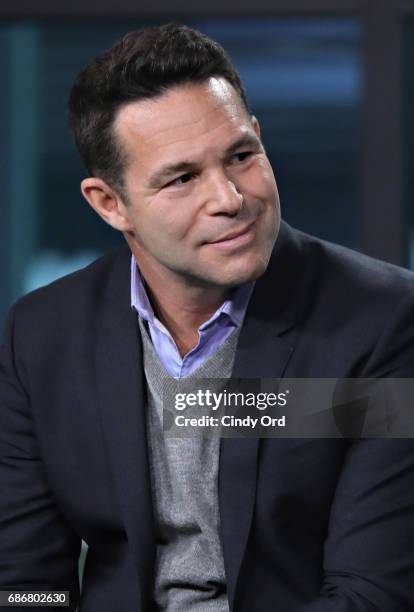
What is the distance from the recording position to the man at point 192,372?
1.45 m

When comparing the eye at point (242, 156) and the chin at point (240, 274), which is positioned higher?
the eye at point (242, 156)

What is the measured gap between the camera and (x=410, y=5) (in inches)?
111

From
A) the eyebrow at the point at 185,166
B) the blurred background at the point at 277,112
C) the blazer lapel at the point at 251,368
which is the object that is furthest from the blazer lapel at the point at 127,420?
the blurred background at the point at 277,112

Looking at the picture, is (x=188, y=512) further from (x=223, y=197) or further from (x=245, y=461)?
(x=223, y=197)

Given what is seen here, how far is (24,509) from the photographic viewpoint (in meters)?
1.61


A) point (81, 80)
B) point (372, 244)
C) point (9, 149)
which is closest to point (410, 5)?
point (372, 244)

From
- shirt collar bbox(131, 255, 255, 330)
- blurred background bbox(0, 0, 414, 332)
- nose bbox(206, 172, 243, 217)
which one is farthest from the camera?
blurred background bbox(0, 0, 414, 332)

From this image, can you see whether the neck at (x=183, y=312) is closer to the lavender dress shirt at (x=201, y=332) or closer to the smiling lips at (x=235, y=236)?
the lavender dress shirt at (x=201, y=332)

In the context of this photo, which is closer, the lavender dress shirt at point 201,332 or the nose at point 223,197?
the nose at point 223,197

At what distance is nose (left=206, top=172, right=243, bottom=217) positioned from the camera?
4.62 ft

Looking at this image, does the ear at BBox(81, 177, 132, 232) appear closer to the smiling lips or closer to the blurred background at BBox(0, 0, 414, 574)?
the smiling lips

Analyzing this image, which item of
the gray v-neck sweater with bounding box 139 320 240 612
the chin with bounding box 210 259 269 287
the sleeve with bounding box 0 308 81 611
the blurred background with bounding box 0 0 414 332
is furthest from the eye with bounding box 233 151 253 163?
the blurred background with bounding box 0 0 414 332

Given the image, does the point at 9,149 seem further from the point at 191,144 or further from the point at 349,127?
the point at 191,144

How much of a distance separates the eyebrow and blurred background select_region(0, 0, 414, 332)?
1.46 meters
